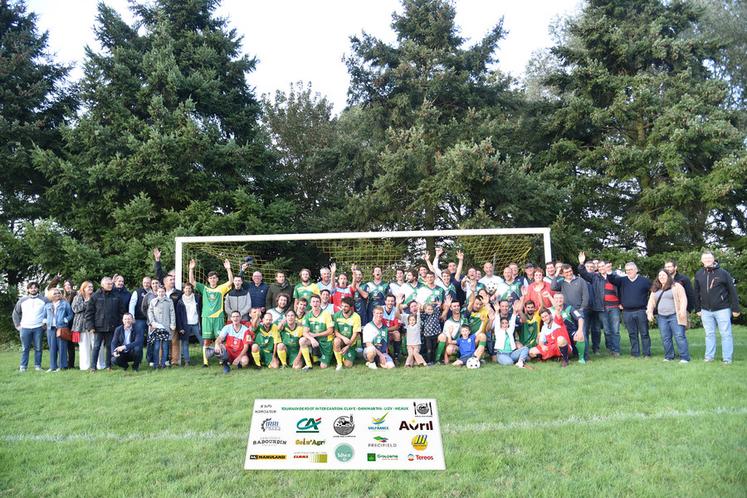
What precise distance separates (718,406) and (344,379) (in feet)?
13.6

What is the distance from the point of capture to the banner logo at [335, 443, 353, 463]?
12.0 ft

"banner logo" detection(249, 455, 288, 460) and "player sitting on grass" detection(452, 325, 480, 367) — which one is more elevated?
"player sitting on grass" detection(452, 325, 480, 367)

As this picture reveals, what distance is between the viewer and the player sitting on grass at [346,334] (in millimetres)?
7914

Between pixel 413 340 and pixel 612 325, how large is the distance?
3222 millimetres

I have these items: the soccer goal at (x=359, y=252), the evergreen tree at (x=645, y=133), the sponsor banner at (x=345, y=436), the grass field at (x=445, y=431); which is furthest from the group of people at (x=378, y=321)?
the evergreen tree at (x=645, y=133)

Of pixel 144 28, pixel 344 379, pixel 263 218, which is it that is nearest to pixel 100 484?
pixel 344 379

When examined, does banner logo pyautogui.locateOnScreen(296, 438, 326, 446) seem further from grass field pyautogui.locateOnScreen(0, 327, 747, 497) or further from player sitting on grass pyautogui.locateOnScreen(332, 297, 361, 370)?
player sitting on grass pyautogui.locateOnScreen(332, 297, 361, 370)

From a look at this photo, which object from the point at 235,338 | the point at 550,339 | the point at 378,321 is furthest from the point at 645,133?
the point at 235,338

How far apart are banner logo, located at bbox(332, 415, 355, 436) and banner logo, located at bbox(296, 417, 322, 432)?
0.41 ft

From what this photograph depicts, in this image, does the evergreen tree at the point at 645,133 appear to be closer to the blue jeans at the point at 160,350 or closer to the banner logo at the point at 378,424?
the blue jeans at the point at 160,350

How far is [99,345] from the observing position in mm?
8016

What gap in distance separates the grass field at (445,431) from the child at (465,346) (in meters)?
0.40

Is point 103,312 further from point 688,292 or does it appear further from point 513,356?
point 688,292

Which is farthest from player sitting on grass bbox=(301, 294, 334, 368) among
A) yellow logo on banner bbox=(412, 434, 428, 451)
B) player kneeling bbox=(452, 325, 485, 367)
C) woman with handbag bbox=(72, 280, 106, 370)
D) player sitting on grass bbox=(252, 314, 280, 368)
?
yellow logo on banner bbox=(412, 434, 428, 451)
